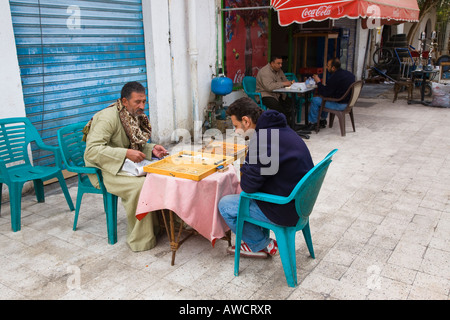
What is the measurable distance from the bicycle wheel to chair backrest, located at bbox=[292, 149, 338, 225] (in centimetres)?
1464

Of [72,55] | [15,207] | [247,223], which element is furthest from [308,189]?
[72,55]

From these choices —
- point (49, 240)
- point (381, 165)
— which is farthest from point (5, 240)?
point (381, 165)

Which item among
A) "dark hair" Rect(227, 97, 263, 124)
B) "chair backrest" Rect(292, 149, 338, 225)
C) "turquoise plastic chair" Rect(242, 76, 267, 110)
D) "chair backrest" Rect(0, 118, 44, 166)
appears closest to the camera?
"chair backrest" Rect(292, 149, 338, 225)

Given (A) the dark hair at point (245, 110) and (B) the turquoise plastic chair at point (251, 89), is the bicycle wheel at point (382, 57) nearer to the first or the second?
(B) the turquoise plastic chair at point (251, 89)

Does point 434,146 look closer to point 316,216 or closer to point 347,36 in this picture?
point 316,216

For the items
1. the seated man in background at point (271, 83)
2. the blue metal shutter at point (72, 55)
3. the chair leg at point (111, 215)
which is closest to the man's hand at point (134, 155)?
the chair leg at point (111, 215)

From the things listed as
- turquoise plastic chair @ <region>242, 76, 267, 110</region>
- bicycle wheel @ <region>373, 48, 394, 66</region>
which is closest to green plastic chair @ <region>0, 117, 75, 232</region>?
turquoise plastic chair @ <region>242, 76, 267, 110</region>

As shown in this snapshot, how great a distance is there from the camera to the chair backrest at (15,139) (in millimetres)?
4383

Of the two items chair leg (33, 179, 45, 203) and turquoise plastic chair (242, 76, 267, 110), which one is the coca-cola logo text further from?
chair leg (33, 179, 45, 203)

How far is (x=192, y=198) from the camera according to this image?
10.3 ft

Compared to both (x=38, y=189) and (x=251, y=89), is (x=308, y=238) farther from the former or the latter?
(x=251, y=89)

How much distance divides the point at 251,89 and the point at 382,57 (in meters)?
10.4

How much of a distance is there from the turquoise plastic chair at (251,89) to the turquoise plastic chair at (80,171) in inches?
174

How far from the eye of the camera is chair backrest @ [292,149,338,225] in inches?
106
